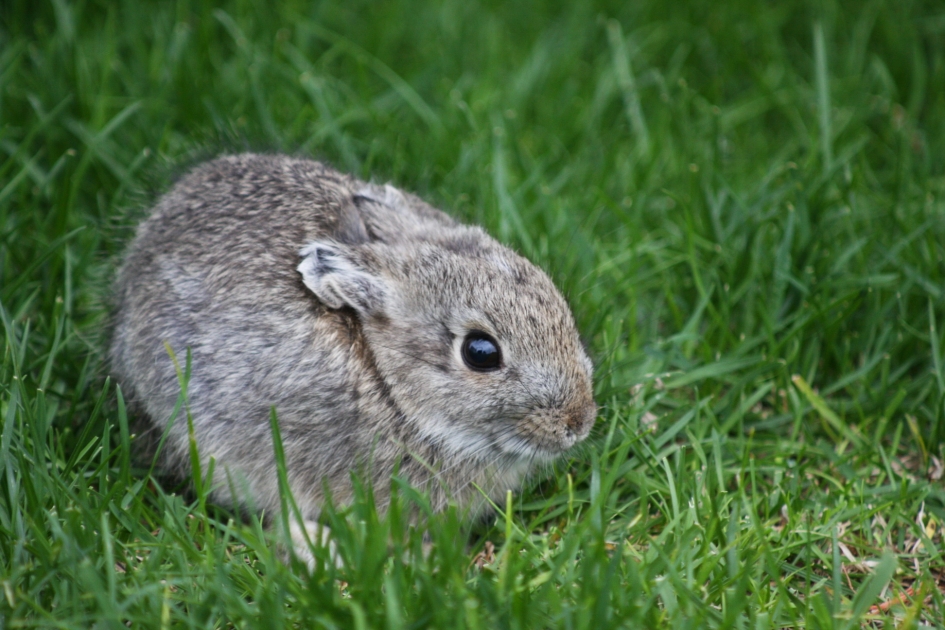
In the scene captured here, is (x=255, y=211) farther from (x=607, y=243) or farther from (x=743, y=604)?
(x=743, y=604)

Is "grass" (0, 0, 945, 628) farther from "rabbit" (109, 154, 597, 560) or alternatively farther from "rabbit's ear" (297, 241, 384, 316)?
"rabbit's ear" (297, 241, 384, 316)

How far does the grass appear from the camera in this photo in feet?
12.6

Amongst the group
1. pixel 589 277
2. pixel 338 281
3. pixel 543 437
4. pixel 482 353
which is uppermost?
pixel 338 281

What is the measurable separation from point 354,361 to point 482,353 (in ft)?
2.06

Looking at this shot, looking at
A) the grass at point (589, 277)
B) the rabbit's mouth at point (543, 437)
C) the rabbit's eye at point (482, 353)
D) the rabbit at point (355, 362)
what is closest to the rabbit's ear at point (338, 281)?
the rabbit at point (355, 362)

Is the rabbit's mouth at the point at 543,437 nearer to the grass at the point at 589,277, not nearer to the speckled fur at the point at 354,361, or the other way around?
the speckled fur at the point at 354,361

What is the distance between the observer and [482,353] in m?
4.47

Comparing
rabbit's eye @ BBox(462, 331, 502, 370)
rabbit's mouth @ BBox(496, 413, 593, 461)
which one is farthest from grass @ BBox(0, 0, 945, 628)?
rabbit's eye @ BBox(462, 331, 502, 370)

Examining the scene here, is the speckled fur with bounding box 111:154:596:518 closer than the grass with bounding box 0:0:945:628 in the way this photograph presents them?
No

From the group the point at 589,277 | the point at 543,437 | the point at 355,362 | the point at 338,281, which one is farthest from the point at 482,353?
the point at 589,277

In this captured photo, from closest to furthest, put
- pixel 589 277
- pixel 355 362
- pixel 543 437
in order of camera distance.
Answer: pixel 543 437, pixel 355 362, pixel 589 277

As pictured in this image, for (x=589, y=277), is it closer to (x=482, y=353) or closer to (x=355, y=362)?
(x=482, y=353)

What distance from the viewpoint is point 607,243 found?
6562 millimetres

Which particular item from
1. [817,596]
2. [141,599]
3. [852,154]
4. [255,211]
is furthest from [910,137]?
Result: [141,599]
